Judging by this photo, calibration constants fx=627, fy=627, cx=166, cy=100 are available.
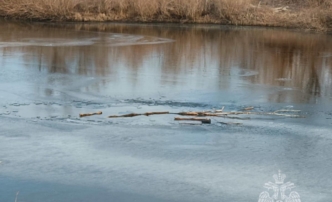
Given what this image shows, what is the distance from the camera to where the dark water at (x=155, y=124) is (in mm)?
6594

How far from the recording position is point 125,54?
16.0 m

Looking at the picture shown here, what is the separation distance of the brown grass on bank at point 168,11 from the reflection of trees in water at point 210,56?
115 inches

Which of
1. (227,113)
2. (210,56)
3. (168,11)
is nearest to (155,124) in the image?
(227,113)

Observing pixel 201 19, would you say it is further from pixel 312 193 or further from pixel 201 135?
pixel 312 193

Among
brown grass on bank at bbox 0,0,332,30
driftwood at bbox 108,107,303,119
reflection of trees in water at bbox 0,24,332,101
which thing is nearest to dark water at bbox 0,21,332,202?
reflection of trees in water at bbox 0,24,332,101

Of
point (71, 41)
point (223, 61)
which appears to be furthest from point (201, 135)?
point (71, 41)

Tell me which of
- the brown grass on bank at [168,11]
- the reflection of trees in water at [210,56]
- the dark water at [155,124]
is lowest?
the dark water at [155,124]

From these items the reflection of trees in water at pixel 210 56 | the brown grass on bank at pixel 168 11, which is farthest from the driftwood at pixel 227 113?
the brown grass on bank at pixel 168 11

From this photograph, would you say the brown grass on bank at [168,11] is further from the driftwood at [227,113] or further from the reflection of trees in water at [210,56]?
the driftwood at [227,113]

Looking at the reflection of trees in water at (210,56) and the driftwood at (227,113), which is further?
the reflection of trees in water at (210,56)

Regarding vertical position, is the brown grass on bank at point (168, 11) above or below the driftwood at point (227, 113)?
above

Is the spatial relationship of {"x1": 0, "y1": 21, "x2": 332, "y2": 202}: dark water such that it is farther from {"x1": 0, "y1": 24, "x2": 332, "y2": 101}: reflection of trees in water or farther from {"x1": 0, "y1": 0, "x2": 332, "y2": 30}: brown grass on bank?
{"x1": 0, "y1": 0, "x2": 332, "y2": 30}: brown grass on bank

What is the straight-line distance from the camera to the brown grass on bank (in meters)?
25.6

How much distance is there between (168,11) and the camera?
1046 inches
